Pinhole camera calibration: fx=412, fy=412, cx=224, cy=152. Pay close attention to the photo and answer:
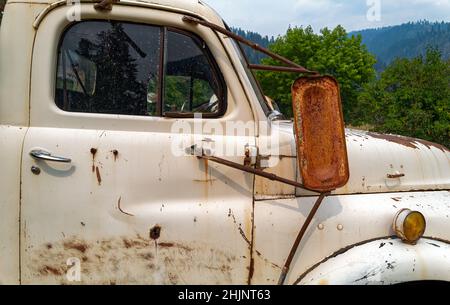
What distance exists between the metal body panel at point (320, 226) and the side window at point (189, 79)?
2.04 feet

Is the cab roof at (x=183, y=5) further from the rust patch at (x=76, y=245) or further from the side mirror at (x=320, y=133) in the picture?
the rust patch at (x=76, y=245)

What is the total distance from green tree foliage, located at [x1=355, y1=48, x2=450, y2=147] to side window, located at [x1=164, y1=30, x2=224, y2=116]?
11250 millimetres

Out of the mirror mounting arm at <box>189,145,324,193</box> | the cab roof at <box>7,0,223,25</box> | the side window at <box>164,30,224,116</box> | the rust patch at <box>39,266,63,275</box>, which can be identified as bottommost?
the rust patch at <box>39,266,63,275</box>

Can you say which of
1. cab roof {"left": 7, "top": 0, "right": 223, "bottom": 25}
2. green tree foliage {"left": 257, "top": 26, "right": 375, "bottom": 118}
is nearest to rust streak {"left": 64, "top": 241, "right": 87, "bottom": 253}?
cab roof {"left": 7, "top": 0, "right": 223, "bottom": 25}

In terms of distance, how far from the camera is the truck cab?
2.00 meters

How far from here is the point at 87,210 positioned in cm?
200

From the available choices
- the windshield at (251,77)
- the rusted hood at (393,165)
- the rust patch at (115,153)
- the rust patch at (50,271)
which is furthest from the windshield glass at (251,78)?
the rust patch at (50,271)

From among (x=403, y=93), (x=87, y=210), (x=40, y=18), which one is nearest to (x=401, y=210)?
(x=87, y=210)

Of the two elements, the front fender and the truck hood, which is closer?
the front fender

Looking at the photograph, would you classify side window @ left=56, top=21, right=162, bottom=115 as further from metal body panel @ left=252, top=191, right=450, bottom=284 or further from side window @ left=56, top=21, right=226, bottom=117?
metal body panel @ left=252, top=191, right=450, bottom=284

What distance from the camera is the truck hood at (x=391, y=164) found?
90.8 inches

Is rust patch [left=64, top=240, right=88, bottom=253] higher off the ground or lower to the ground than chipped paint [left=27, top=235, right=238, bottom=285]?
higher

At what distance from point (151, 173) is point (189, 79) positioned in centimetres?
55

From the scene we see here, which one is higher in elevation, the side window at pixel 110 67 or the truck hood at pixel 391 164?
the side window at pixel 110 67
